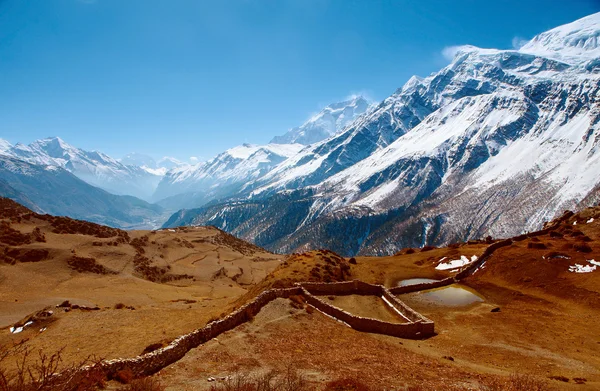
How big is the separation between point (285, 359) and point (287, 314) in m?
9.29

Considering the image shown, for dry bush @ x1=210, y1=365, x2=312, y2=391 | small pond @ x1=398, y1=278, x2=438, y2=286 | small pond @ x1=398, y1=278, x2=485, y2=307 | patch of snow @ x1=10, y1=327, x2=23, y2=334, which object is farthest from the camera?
small pond @ x1=398, y1=278, x2=438, y2=286

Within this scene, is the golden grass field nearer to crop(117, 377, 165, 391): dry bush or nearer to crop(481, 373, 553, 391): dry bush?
crop(481, 373, 553, 391): dry bush

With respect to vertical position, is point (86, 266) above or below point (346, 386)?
above

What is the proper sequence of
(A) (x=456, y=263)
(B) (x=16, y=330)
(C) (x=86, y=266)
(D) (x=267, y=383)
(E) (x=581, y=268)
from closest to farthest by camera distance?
(D) (x=267, y=383) < (B) (x=16, y=330) < (E) (x=581, y=268) < (C) (x=86, y=266) < (A) (x=456, y=263)

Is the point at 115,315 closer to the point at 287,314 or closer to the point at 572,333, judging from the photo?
the point at 287,314

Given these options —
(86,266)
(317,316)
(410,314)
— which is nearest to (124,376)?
(317,316)

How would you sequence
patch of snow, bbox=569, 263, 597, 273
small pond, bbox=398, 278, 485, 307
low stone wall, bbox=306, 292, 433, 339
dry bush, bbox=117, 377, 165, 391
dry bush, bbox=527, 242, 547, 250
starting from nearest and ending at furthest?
dry bush, bbox=117, 377, 165, 391, low stone wall, bbox=306, 292, 433, 339, small pond, bbox=398, 278, 485, 307, patch of snow, bbox=569, 263, 597, 273, dry bush, bbox=527, 242, 547, 250

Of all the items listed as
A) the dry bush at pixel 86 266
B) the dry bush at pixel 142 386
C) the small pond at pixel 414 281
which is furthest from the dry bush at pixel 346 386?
the dry bush at pixel 86 266

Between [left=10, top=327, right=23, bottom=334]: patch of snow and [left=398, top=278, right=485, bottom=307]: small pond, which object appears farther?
[left=398, top=278, right=485, bottom=307]: small pond

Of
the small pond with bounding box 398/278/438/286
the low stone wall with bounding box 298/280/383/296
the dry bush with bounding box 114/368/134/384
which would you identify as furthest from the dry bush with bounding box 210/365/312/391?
the small pond with bounding box 398/278/438/286

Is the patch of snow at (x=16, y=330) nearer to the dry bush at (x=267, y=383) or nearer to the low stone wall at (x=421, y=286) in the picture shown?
the dry bush at (x=267, y=383)

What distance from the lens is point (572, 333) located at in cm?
3083

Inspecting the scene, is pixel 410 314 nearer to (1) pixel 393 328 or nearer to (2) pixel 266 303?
(1) pixel 393 328

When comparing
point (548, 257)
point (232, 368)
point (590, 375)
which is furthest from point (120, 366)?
point (548, 257)
